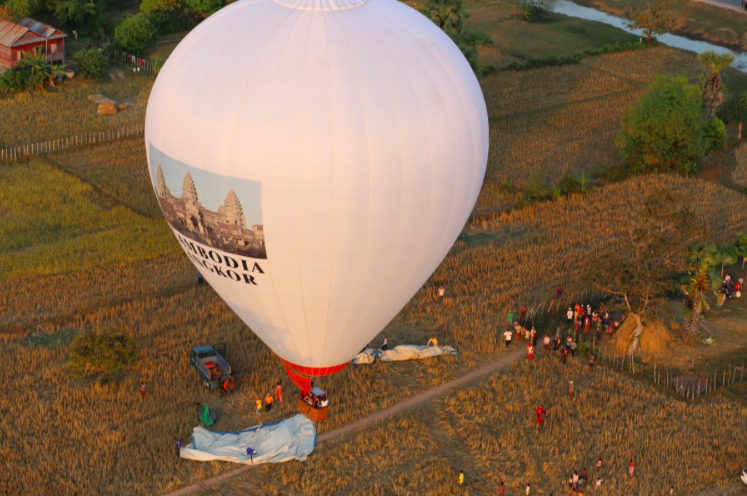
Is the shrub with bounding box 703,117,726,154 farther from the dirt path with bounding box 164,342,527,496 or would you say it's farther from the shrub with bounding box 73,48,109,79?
the shrub with bounding box 73,48,109,79

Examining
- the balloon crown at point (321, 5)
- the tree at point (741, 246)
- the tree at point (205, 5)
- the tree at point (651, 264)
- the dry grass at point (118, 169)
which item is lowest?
the dry grass at point (118, 169)

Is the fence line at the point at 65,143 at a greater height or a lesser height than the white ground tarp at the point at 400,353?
lesser

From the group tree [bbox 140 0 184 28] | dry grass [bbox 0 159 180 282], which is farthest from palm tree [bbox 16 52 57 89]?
tree [bbox 140 0 184 28]

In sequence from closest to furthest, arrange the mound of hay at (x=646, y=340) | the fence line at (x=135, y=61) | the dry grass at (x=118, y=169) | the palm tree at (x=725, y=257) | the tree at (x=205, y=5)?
the mound of hay at (x=646, y=340) → the palm tree at (x=725, y=257) → the dry grass at (x=118, y=169) → the fence line at (x=135, y=61) → the tree at (x=205, y=5)

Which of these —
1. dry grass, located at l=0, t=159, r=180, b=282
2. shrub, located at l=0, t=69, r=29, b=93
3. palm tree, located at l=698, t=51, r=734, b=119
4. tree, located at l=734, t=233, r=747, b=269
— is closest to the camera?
dry grass, located at l=0, t=159, r=180, b=282

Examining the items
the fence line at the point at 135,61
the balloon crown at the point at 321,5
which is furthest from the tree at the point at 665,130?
the fence line at the point at 135,61

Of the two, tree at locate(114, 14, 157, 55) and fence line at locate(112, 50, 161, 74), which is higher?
tree at locate(114, 14, 157, 55)

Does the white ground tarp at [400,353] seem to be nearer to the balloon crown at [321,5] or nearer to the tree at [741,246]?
the balloon crown at [321,5]
